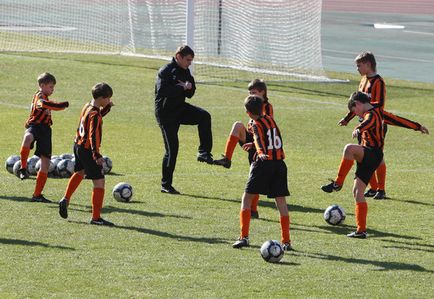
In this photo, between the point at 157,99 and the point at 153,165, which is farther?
the point at 153,165

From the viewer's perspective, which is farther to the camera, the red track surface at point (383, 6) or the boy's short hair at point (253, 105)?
the red track surface at point (383, 6)

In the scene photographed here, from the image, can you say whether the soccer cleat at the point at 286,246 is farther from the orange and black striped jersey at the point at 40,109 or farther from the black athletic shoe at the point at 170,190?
the orange and black striped jersey at the point at 40,109

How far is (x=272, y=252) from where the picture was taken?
12055 mm

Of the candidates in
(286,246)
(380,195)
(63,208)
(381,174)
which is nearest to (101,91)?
(63,208)

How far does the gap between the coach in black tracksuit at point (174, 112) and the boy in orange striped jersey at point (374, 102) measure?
2.12 metres

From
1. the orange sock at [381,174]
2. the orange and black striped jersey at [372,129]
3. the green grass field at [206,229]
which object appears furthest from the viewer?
the orange sock at [381,174]

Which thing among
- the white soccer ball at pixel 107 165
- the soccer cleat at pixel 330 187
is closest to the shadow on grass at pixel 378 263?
the soccer cleat at pixel 330 187

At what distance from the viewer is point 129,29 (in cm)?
3919

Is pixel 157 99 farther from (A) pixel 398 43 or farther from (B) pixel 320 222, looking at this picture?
(A) pixel 398 43

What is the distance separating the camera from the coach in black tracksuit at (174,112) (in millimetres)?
16484

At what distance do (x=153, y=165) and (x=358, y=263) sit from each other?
23.1ft

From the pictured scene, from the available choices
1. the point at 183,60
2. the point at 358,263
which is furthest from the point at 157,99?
the point at 358,263

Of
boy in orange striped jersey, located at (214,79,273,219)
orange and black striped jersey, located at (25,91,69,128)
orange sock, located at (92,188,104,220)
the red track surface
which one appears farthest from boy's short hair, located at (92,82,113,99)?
the red track surface

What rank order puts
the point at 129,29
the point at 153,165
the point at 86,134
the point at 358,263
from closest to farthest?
the point at 358,263, the point at 86,134, the point at 153,165, the point at 129,29
